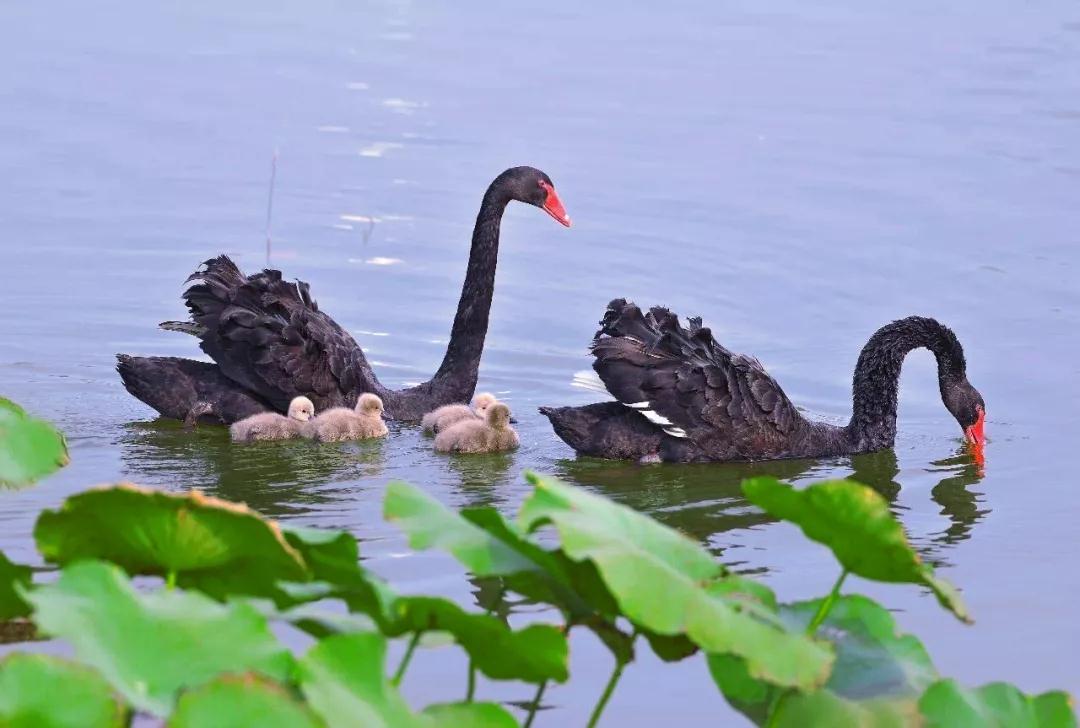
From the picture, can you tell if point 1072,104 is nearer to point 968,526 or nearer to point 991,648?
point 968,526

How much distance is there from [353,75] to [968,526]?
24.9 feet

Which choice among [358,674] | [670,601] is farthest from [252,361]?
[358,674]

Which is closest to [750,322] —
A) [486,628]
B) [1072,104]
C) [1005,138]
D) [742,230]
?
[742,230]

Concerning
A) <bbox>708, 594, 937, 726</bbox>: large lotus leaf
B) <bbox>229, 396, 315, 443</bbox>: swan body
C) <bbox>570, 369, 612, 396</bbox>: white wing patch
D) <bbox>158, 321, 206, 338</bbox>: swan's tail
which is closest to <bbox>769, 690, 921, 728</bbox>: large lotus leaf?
<bbox>708, 594, 937, 726</bbox>: large lotus leaf

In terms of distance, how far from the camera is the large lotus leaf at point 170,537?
3.31 meters

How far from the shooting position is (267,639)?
309 cm

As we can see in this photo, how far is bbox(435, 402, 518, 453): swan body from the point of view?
24.2ft

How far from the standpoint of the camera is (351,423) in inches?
295

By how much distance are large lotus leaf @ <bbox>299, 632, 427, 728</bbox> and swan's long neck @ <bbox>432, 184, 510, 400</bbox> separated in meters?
5.24

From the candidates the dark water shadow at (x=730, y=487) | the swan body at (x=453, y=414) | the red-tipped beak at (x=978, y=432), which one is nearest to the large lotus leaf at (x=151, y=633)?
the dark water shadow at (x=730, y=487)

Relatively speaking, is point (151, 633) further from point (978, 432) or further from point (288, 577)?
point (978, 432)

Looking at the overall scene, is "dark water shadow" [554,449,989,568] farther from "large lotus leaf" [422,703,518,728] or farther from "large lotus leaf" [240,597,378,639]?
"large lotus leaf" [422,703,518,728]

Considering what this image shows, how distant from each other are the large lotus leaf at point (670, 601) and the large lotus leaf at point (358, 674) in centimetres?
40

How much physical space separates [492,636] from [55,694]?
0.83m
